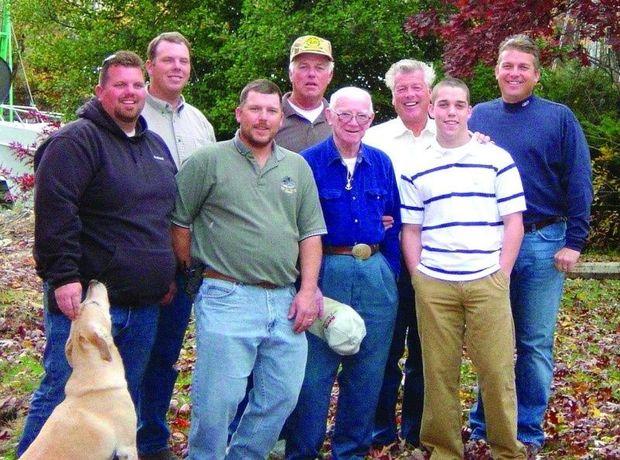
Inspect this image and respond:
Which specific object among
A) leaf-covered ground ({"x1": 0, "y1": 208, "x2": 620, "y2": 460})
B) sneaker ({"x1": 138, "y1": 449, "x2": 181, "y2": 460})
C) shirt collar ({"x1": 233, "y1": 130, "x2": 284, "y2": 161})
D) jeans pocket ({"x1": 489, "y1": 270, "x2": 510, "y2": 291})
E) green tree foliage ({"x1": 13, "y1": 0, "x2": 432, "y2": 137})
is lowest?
leaf-covered ground ({"x1": 0, "y1": 208, "x2": 620, "y2": 460})

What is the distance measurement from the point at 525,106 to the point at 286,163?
1.71 m

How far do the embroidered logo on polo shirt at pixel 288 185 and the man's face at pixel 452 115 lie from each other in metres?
0.96

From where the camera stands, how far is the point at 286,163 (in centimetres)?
514

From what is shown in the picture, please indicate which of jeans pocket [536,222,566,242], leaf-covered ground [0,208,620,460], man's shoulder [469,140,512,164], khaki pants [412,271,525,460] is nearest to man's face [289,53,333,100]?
man's shoulder [469,140,512,164]

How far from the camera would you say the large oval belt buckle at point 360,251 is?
5352 millimetres

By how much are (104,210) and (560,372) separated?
5.22 meters

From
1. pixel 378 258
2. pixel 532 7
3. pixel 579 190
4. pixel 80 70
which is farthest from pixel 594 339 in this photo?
pixel 80 70

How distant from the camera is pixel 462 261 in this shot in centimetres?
525

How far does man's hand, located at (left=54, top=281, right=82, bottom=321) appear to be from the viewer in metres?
4.59

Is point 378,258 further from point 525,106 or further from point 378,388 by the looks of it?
point 525,106

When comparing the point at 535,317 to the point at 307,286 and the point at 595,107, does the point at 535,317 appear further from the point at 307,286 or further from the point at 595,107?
the point at 595,107

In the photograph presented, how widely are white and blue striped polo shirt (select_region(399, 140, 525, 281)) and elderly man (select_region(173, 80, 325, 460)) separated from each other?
2.33 ft

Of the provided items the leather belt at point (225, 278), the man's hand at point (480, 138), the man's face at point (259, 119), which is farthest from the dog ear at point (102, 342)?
the man's hand at point (480, 138)

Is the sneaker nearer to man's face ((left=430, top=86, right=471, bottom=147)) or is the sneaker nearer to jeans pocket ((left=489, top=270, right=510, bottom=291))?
jeans pocket ((left=489, top=270, right=510, bottom=291))
